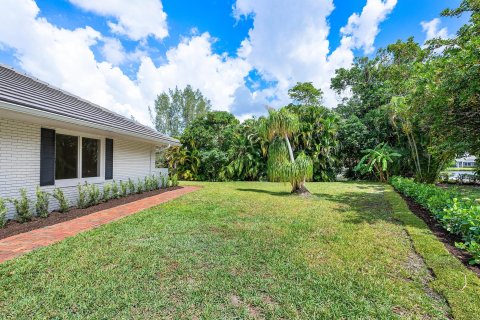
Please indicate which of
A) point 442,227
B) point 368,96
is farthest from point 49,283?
point 368,96

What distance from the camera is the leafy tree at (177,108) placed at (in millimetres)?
34094

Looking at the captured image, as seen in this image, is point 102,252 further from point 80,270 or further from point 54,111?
point 54,111

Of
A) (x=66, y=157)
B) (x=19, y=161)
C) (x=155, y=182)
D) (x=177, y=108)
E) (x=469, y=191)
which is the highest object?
(x=177, y=108)

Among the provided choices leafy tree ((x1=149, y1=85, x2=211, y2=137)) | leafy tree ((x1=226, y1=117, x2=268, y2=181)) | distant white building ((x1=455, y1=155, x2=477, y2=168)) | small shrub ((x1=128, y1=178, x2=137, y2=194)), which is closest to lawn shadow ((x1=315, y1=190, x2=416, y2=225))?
distant white building ((x1=455, y1=155, x2=477, y2=168))

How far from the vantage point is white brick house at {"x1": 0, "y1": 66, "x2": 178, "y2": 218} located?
5.46 m

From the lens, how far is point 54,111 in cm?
588

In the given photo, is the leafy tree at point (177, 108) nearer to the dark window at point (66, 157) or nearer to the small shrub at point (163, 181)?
the small shrub at point (163, 181)

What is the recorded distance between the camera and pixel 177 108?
34469 mm

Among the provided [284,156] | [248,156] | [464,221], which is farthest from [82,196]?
[248,156]

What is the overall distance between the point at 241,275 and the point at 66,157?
7091 mm

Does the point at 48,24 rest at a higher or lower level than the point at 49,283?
higher

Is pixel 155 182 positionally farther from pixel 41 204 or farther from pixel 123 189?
pixel 41 204

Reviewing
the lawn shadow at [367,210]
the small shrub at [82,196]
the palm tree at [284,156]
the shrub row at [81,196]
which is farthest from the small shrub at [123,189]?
the lawn shadow at [367,210]

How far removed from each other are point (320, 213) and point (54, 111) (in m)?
7.86
